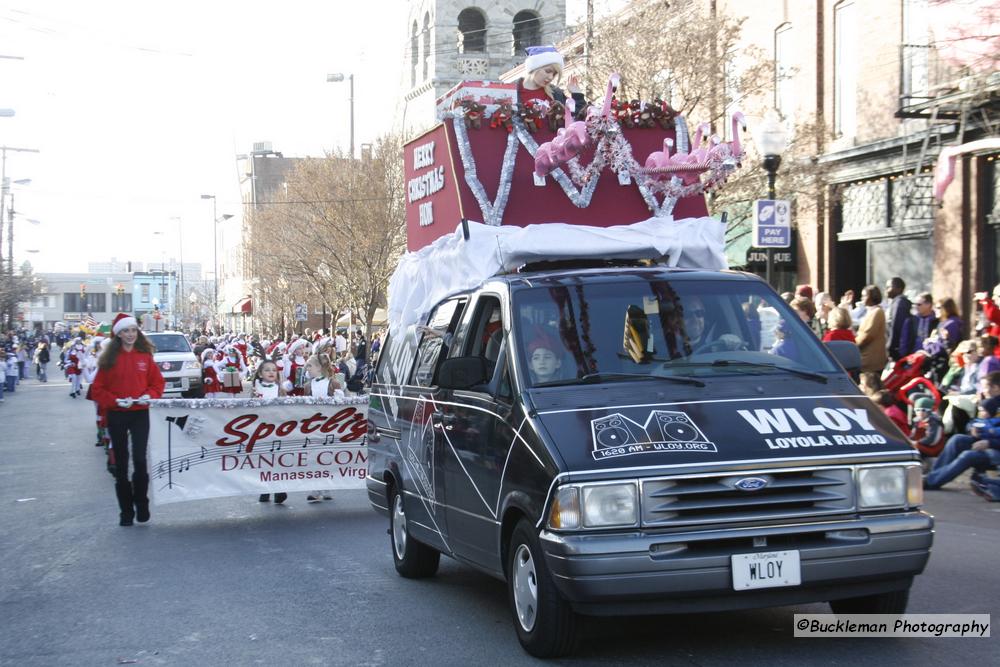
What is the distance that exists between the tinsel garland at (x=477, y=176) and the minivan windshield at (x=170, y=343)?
81.8 feet

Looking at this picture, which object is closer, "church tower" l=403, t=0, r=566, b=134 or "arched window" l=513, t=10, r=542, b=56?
"church tower" l=403, t=0, r=566, b=134

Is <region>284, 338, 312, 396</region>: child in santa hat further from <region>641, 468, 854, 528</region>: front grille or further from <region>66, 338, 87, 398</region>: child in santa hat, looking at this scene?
<region>66, 338, 87, 398</region>: child in santa hat

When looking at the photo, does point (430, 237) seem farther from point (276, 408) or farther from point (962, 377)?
point (962, 377)

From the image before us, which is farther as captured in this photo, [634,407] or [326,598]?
[326,598]

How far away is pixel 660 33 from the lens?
85.5ft

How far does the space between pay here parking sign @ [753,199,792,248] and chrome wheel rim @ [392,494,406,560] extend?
903cm

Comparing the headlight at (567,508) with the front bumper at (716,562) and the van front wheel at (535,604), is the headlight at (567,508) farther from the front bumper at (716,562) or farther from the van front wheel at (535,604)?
the van front wheel at (535,604)

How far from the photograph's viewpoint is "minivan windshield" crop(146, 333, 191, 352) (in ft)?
109

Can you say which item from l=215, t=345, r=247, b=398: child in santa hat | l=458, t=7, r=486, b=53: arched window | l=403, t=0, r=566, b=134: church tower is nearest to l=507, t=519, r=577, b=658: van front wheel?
l=215, t=345, r=247, b=398: child in santa hat

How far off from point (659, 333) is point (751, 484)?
1.41m

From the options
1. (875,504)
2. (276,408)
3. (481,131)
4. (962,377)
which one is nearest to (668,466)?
(875,504)

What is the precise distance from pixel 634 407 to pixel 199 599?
3.70 m

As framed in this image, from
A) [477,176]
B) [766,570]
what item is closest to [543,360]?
[766,570]

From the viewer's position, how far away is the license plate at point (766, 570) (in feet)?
18.6
